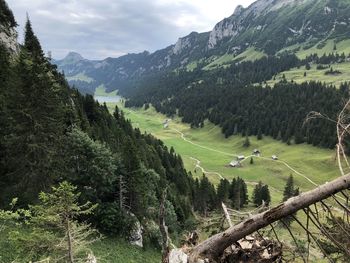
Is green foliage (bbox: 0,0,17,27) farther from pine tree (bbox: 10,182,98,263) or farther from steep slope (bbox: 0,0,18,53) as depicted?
pine tree (bbox: 10,182,98,263)

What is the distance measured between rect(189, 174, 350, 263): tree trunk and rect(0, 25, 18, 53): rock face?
195 ft

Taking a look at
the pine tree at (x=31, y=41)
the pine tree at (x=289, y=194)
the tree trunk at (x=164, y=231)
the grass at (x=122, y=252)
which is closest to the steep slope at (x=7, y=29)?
the pine tree at (x=31, y=41)

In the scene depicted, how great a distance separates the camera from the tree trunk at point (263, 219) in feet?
17.2

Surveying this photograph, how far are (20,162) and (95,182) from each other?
1332cm

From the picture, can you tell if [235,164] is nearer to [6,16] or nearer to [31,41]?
[31,41]

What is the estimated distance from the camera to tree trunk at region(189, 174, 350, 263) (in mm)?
5238

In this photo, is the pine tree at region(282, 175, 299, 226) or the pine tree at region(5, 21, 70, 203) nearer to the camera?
the pine tree at region(282, 175, 299, 226)

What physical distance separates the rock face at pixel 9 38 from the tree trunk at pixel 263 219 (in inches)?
2335

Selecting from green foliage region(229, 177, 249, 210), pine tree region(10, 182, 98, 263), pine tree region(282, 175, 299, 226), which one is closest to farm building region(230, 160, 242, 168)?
green foliage region(229, 177, 249, 210)

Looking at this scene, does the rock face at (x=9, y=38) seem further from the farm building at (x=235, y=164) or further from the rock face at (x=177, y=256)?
the farm building at (x=235, y=164)

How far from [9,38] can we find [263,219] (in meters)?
64.0

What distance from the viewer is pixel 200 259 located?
243 inches

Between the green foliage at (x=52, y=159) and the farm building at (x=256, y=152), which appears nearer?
the green foliage at (x=52, y=159)

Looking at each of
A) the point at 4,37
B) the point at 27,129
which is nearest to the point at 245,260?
the point at 27,129
